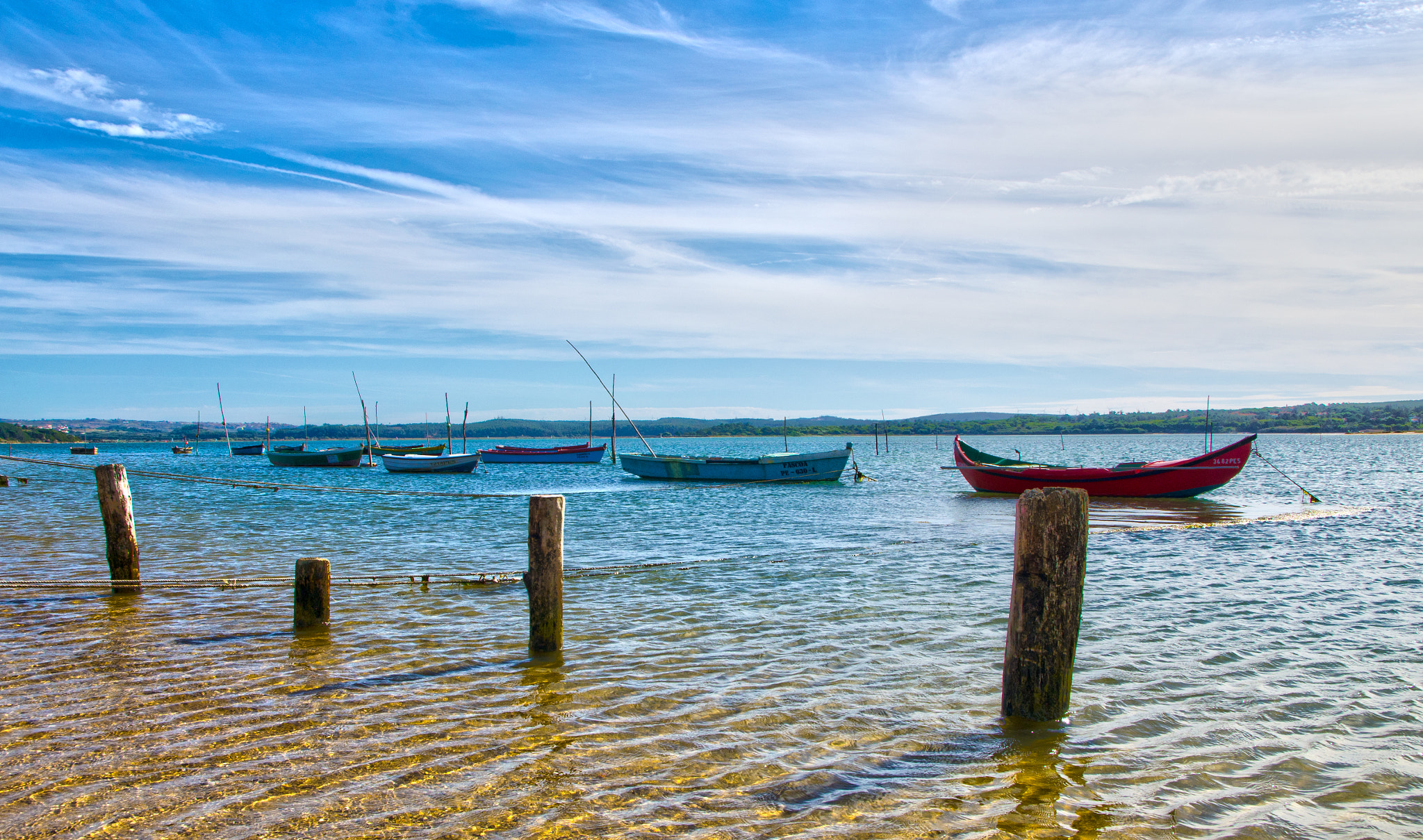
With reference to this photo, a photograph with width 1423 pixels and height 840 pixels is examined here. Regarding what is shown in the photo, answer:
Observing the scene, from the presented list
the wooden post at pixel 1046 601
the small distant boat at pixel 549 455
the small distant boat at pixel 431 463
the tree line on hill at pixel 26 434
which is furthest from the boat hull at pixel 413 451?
the tree line on hill at pixel 26 434

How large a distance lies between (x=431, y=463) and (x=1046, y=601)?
6691 centimetres

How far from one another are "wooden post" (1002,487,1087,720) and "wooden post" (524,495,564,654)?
432 cm

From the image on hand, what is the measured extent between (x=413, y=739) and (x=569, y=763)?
4.20 ft

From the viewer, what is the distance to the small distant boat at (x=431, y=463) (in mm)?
68125

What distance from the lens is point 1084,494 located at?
667cm

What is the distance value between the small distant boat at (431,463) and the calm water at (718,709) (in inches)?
2052

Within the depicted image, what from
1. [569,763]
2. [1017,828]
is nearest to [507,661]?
[569,763]

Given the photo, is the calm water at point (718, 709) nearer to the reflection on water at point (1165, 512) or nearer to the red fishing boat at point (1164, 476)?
the reflection on water at point (1165, 512)

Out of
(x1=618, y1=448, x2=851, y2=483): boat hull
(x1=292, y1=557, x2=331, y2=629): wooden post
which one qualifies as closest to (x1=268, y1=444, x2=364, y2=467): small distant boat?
(x1=618, y1=448, x2=851, y2=483): boat hull

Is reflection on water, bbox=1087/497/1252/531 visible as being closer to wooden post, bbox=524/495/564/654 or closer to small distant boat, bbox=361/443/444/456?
wooden post, bbox=524/495/564/654

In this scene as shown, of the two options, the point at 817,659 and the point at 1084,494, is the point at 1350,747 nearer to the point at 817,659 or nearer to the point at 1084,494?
the point at 1084,494

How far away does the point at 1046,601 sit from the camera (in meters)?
6.50

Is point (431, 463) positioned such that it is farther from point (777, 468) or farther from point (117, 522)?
point (117, 522)

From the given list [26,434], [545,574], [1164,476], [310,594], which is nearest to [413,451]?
[1164,476]
